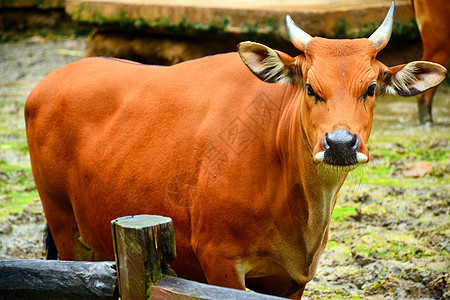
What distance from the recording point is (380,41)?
9.97 feet

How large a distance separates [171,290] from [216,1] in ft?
23.1

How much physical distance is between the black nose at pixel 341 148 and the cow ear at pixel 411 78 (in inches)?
21.6

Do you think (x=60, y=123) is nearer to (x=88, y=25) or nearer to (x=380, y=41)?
(x=380, y=41)

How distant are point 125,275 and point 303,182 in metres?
1.02

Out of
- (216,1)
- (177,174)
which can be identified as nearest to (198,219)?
(177,174)

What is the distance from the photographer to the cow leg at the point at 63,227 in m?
3.93

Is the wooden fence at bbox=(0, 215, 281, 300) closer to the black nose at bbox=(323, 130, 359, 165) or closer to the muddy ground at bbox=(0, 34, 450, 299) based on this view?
the black nose at bbox=(323, 130, 359, 165)

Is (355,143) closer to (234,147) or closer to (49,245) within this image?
(234,147)

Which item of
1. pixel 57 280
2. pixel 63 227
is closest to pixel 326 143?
pixel 57 280

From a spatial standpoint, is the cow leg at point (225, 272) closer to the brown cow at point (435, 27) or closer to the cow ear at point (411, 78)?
the cow ear at point (411, 78)

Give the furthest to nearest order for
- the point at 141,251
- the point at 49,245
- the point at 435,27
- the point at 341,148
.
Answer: the point at 435,27 < the point at 49,245 < the point at 341,148 < the point at 141,251

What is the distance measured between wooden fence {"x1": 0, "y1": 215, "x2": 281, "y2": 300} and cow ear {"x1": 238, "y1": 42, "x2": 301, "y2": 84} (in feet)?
3.07

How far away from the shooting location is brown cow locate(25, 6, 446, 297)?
9.58ft

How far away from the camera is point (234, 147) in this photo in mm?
3168
